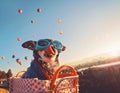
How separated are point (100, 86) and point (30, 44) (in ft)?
8.13

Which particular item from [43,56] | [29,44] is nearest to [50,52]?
[43,56]

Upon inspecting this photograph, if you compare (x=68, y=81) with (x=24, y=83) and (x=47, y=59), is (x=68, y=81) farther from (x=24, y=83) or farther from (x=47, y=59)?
(x=47, y=59)

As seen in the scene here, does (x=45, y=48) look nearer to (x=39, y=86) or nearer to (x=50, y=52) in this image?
(x=50, y=52)

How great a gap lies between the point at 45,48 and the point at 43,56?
0.20m

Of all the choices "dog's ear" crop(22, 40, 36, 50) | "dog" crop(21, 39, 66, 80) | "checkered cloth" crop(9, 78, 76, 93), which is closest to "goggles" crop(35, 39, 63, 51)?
"dog" crop(21, 39, 66, 80)

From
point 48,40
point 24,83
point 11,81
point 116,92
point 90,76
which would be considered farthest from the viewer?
point 90,76

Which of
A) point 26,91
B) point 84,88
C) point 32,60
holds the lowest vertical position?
point 84,88

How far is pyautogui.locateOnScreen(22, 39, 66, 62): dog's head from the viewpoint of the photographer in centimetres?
489

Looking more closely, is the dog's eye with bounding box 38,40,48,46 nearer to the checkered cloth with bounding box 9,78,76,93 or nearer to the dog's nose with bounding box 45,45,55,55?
the dog's nose with bounding box 45,45,55,55

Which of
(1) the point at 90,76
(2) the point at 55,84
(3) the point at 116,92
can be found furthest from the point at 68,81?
(1) the point at 90,76

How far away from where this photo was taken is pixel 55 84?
3457mm

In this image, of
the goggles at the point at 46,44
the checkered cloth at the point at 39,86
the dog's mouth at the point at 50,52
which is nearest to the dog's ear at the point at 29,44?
the goggles at the point at 46,44

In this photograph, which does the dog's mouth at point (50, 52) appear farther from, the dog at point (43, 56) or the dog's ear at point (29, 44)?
the dog's ear at point (29, 44)

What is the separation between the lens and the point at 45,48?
490 centimetres
